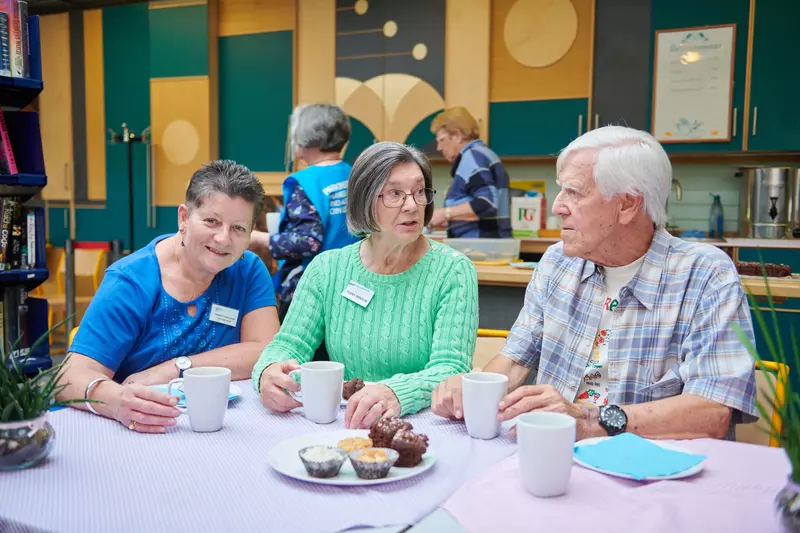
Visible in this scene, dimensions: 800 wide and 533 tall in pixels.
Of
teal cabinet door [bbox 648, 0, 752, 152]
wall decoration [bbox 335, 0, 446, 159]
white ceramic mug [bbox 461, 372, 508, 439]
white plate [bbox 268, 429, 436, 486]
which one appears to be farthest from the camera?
wall decoration [bbox 335, 0, 446, 159]

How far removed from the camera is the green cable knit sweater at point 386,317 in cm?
157

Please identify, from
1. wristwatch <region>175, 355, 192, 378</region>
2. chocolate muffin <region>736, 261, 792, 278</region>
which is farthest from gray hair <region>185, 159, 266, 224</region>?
chocolate muffin <region>736, 261, 792, 278</region>

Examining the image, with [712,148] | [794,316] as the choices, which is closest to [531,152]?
[712,148]

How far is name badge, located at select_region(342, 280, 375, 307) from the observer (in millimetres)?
1653

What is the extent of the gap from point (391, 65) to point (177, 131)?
2.09 m

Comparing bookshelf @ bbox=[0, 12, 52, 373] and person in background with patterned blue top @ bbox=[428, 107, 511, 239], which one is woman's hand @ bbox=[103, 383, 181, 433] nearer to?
bookshelf @ bbox=[0, 12, 52, 373]

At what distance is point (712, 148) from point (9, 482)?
4.70 metres

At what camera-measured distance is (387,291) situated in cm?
166

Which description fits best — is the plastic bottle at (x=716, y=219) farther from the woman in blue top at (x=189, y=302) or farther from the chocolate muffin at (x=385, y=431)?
the chocolate muffin at (x=385, y=431)

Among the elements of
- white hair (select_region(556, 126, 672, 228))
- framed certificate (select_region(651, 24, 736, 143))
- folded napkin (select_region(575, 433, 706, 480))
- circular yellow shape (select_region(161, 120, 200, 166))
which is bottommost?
folded napkin (select_region(575, 433, 706, 480))

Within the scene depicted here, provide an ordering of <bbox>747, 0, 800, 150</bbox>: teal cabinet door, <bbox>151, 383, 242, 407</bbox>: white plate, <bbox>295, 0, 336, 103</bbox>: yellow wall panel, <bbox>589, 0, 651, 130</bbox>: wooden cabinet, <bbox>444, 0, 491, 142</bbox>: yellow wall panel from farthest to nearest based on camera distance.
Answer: <bbox>295, 0, 336, 103</bbox>: yellow wall panel → <bbox>444, 0, 491, 142</bbox>: yellow wall panel → <bbox>589, 0, 651, 130</bbox>: wooden cabinet → <bbox>747, 0, 800, 150</bbox>: teal cabinet door → <bbox>151, 383, 242, 407</bbox>: white plate

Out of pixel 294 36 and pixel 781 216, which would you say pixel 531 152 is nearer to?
pixel 781 216

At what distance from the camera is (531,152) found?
16.6ft

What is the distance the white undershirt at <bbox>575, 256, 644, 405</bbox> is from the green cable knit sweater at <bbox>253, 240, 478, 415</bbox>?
0.27 metres
